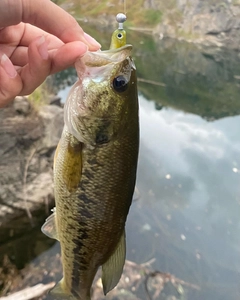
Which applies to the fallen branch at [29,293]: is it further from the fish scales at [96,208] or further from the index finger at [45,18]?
the index finger at [45,18]

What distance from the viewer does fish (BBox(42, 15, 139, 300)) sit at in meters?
1.60

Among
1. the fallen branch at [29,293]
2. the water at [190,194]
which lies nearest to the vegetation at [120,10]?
the water at [190,194]

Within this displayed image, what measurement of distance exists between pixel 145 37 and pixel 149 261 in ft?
85.0

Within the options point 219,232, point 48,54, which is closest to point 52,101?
point 219,232

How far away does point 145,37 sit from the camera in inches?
1134

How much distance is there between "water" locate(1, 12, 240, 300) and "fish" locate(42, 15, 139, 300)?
140 inches

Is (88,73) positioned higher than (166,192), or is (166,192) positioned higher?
(88,73)

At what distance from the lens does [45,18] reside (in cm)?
169

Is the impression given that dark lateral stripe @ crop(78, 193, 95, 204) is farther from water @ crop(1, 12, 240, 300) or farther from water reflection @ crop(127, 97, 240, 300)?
water reflection @ crop(127, 97, 240, 300)

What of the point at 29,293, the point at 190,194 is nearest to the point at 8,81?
the point at 29,293

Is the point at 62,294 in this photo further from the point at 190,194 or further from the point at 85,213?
the point at 190,194

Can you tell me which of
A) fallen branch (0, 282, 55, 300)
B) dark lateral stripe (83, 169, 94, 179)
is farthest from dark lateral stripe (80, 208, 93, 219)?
fallen branch (0, 282, 55, 300)

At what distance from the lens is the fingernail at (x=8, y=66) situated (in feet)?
5.76

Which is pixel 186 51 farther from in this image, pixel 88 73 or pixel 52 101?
pixel 88 73
